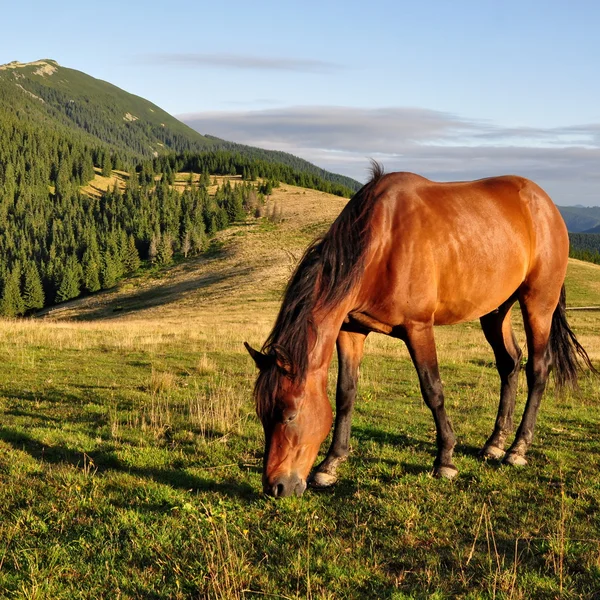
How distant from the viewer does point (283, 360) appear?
4.54 m

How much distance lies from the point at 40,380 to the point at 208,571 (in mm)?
9301

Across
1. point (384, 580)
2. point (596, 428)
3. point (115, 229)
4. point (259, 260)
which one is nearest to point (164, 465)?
point (384, 580)

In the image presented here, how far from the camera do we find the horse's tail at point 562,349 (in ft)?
25.0

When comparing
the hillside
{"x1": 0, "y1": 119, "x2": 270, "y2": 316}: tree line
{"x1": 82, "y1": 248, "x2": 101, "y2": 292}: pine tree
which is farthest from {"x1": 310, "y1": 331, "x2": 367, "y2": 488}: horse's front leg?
{"x1": 82, "y1": 248, "x2": 101, "y2": 292}: pine tree

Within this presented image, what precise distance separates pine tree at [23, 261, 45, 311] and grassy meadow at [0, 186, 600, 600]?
84.2m

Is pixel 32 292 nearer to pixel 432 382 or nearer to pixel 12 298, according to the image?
pixel 12 298

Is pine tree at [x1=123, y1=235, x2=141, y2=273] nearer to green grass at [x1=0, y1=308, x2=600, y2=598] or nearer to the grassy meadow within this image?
the grassy meadow

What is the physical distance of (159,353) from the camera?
16.3 metres

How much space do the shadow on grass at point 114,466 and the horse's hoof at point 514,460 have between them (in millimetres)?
2947

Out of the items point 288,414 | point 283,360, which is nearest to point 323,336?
point 283,360

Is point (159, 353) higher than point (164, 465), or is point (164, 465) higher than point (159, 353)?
point (164, 465)

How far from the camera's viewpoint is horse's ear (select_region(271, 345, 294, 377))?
450 cm

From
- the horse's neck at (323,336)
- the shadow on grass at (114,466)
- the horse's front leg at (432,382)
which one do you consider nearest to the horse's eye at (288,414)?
the horse's neck at (323,336)

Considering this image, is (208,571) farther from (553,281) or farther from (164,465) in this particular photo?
(553,281)
